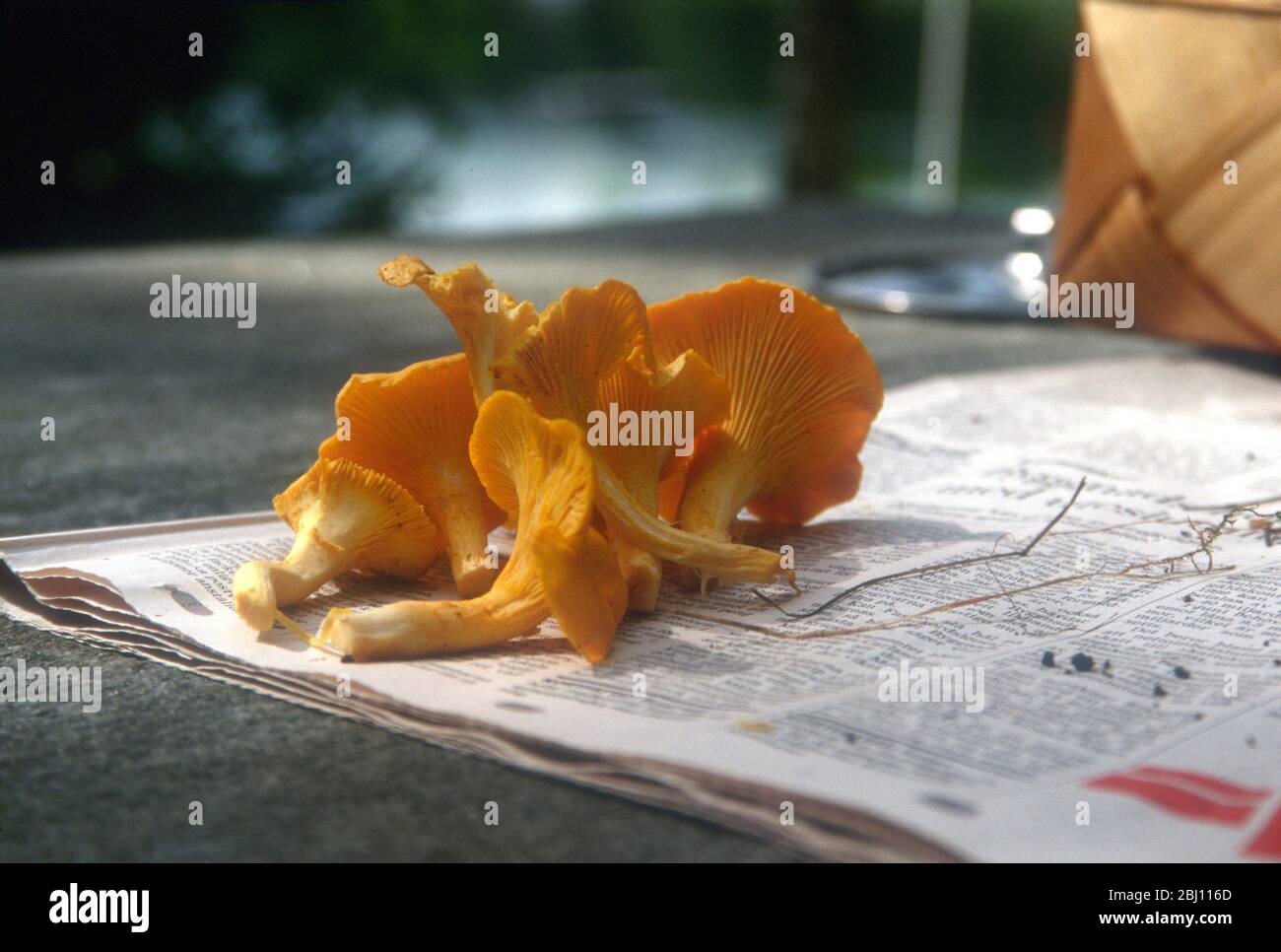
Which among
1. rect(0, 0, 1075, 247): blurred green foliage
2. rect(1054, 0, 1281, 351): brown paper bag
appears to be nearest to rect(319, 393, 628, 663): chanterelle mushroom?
rect(1054, 0, 1281, 351): brown paper bag

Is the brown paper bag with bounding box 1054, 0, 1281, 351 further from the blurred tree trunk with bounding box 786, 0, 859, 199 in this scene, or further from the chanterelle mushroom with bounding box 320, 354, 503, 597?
the blurred tree trunk with bounding box 786, 0, 859, 199

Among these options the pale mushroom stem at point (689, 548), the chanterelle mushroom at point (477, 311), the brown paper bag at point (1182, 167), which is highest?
the brown paper bag at point (1182, 167)

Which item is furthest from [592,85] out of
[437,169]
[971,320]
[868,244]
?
[971,320]

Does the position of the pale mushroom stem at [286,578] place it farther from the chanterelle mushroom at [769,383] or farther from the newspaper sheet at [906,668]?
the chanterelle mushroom at [769,383]

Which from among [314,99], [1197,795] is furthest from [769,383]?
[314,99]

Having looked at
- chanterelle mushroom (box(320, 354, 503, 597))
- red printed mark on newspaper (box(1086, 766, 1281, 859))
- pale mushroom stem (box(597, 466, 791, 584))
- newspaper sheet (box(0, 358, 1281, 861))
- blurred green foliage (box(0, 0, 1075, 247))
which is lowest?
red printed mark on newspaper (box(1086, 766, 1281, 859))

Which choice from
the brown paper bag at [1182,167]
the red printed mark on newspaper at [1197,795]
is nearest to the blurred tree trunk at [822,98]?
the brown paper bag at [1182,167]

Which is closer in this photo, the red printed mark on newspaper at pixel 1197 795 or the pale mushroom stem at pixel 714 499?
the red printed mark on newspaper at pixel 1197 795
